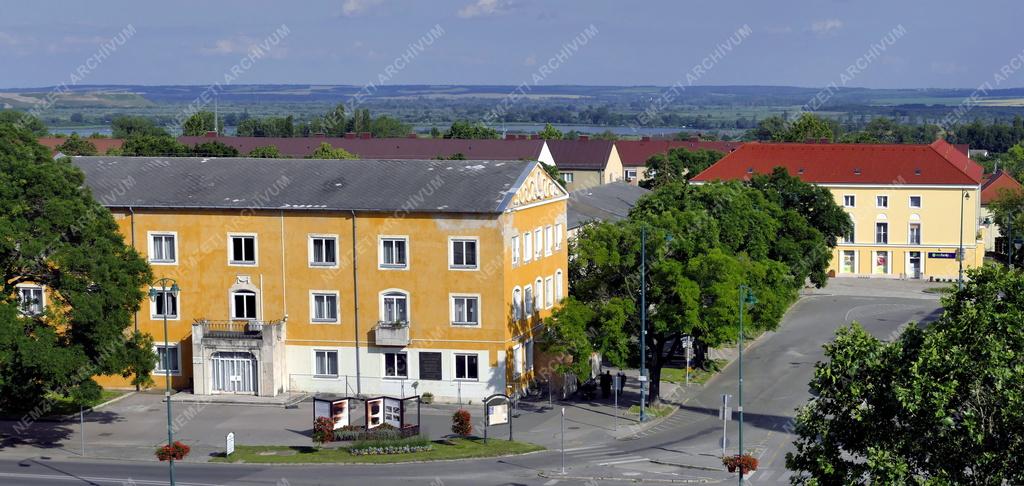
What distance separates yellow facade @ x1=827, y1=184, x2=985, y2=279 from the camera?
363 feet

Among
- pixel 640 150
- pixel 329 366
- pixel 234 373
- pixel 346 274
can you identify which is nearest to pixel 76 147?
pixel 640 150

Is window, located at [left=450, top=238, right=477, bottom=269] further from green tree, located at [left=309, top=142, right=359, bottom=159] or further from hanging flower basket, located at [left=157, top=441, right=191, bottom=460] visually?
green tree, located at [left=309, top=142, right=359, bottom=159]

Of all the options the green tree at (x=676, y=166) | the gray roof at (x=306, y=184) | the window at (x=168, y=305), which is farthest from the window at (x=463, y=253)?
the green tree at (x=676, y=166)

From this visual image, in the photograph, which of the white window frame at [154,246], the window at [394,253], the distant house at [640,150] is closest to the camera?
the window at [394,253]

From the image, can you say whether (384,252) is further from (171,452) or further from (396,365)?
(171,452)

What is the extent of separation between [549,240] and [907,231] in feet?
177

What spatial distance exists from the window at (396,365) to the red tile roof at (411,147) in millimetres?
101747

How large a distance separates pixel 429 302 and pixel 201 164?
45.5 ft

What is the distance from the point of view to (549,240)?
220 ft

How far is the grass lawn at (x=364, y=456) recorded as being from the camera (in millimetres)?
51156

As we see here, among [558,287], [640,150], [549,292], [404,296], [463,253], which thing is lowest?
[549,292]

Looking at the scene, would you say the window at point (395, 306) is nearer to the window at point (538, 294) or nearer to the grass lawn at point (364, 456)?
the window at point (538, 294)

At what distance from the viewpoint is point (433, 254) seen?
61.9 metres

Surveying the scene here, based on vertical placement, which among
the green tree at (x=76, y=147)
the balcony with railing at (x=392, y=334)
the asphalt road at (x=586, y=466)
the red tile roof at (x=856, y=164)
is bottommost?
the asphalt road at (x=586, y=466)
